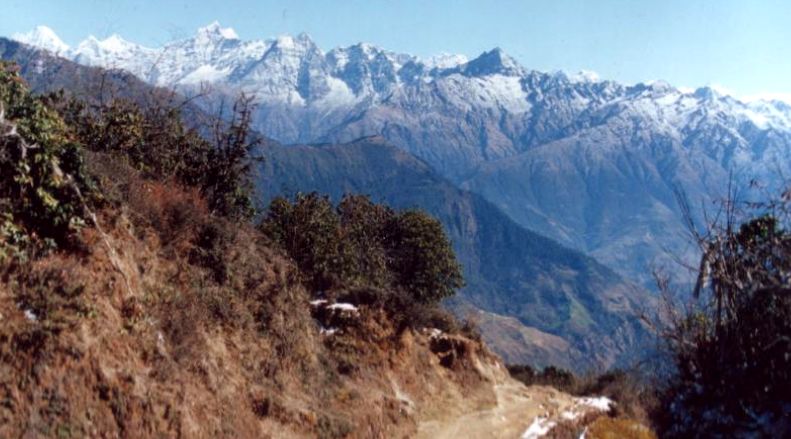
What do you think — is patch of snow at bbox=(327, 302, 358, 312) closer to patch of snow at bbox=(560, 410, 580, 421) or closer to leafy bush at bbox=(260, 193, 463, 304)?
leafy bush at bbox=(260, 193, 463, 304)

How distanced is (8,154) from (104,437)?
6.59m

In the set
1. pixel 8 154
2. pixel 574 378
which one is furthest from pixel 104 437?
pixel 574 378

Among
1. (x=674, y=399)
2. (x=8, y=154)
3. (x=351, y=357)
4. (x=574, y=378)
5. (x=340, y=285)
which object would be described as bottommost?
(x=574, y=378)

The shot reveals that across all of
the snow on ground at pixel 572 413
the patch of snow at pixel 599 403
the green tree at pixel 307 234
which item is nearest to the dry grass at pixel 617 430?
the snow on ground at pixel 572 413

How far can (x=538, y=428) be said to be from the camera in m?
23.2

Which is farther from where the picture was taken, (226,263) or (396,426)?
(396,426)

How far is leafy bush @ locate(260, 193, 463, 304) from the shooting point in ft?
123

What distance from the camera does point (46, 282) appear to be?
13.2 m

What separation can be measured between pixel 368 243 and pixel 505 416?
23.4 m

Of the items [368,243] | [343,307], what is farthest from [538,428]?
[368,243]

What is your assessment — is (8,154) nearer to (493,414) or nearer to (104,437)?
(104,437)

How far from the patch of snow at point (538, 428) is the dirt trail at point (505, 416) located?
13.3 inches

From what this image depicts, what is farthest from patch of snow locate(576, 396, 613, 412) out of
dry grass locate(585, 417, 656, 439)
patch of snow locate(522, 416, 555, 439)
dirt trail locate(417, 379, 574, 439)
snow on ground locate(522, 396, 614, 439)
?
dry grass locate(585, 417, 656, 439)

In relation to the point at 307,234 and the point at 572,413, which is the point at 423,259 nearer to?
the point at 307,234
